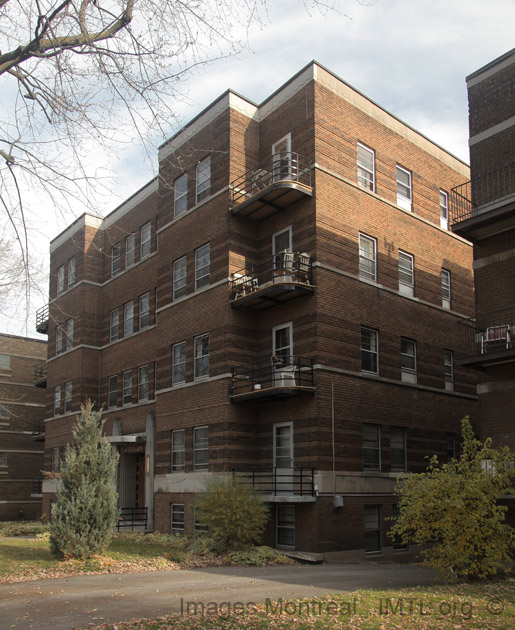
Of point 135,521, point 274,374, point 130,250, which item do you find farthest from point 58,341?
point 274,374

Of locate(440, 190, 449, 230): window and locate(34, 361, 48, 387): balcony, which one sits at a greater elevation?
locate(440, 190, 449, 230): window

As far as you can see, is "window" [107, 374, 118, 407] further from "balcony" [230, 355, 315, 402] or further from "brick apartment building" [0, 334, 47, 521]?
"brick apartment building" [0, 334, 47, 521]

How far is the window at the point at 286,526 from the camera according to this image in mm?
22438

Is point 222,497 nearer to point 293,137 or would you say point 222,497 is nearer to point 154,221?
point 293,137

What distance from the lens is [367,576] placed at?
54.4 feet

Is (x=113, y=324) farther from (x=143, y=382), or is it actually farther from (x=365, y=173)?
(x=365, y=173)

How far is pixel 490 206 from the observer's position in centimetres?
2000

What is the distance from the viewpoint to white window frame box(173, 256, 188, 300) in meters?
28.1

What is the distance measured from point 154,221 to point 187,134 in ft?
20.1

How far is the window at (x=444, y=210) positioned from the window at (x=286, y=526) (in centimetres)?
1459

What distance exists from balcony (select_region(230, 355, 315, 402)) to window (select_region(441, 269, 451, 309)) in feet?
29.0

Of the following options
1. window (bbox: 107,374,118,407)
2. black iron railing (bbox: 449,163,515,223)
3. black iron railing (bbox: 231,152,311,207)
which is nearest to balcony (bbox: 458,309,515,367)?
black iron railing (bbox: 449,163,515,223)

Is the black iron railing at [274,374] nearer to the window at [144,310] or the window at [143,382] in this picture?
the window at [143,382]

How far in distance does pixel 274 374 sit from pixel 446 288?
9941 millimetres
